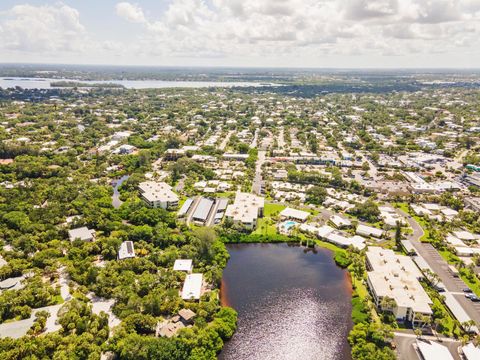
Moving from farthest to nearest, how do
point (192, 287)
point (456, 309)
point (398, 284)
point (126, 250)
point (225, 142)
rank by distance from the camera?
point (225, 142), point (126, 250), point (398, 284), point (192, 287), point (456, 309)

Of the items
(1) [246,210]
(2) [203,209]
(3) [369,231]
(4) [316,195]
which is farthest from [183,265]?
(4) [316,195]

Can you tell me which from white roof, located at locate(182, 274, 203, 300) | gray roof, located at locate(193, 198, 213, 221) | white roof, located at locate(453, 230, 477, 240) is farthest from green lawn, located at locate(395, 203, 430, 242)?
white roof, located at locate(182, 274, 203, 300)

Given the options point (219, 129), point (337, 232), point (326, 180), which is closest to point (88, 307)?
point (337, 232)

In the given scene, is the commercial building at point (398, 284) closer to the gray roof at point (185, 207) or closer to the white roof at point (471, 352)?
the white roof at point (471, 352)

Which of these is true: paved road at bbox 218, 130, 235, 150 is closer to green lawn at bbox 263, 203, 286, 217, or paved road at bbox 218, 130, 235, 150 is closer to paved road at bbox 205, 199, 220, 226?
paved road at bbox 205, 199, 220, 226

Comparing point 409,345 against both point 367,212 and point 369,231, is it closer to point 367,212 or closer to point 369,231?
point 369,231

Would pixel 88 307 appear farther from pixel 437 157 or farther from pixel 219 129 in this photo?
pixel 219 129
